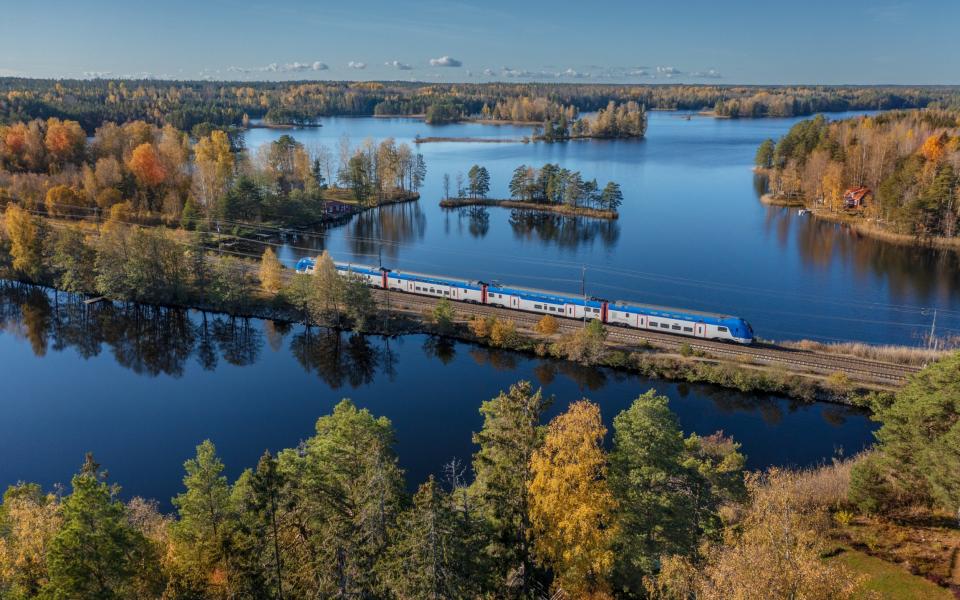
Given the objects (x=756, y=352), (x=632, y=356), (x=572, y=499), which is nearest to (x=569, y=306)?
(x=632, y=356)

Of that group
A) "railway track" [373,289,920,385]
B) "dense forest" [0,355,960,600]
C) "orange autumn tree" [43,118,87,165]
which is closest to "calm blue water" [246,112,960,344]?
"railway track" [373,289,920,385]

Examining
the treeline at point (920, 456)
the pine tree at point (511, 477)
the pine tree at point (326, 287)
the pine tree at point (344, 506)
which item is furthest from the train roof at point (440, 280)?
the pine tree at point (511, 477)

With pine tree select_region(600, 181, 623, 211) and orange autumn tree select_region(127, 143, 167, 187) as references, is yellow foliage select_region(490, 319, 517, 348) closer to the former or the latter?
pine tree select_region(600, 181, 623, 211)

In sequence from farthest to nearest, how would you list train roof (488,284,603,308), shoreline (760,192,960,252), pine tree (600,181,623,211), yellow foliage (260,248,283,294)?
pine tree (600,181,623,211) < shoreline (760,192,960,252) < yellow foliage (260,248,283,294) < train roof (488,284,603,308)

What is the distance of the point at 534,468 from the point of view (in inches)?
573

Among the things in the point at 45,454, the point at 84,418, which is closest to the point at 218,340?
the point at 84,418

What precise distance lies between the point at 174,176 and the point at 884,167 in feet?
287

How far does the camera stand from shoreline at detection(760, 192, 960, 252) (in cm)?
6384

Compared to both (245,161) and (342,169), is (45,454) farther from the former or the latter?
(342,169)

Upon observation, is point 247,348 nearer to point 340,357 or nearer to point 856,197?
point 340,357

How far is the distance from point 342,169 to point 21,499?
80.5 m

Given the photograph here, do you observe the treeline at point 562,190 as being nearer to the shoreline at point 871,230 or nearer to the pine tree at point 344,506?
the shoreline at point 871,230

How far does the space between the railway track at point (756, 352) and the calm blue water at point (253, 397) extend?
308 centimetres

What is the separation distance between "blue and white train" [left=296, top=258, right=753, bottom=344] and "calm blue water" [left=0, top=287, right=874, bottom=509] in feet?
18.0
